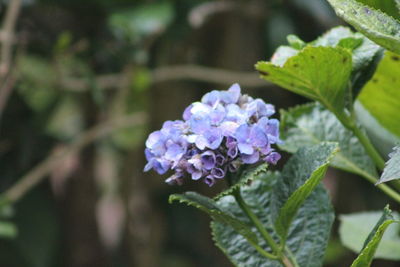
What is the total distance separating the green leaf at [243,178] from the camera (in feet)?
1.70

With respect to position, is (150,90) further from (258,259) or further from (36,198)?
(258,259)

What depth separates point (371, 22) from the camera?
1.60 ft

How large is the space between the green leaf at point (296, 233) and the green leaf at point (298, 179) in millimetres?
27

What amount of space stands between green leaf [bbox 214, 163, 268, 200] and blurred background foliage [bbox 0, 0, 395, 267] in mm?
833

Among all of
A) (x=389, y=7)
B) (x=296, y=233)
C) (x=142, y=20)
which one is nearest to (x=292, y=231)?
(x=296, y=233)

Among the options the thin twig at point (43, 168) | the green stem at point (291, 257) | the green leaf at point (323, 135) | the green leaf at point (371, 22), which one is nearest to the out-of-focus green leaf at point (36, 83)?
the thin twig at point (43, 168)

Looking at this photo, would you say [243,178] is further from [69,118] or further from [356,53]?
[69,118]

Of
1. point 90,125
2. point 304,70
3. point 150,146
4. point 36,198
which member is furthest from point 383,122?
point 90,125

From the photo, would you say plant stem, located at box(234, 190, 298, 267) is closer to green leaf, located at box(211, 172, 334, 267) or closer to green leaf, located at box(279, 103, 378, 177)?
green leaf, located at box(211, 172, 334, 267)

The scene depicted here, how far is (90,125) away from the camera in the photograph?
181 cm

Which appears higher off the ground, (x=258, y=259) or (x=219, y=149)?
(x=219, y=149)

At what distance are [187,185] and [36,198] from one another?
417mm

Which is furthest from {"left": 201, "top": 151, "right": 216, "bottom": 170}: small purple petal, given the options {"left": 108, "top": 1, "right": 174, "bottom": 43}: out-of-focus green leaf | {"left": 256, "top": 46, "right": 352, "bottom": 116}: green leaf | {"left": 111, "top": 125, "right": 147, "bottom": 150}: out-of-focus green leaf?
{"left": 111, "top": 125, "right": 147, "bottom": 150}: out-of-focus green leaf

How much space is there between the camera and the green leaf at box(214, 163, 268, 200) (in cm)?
52
